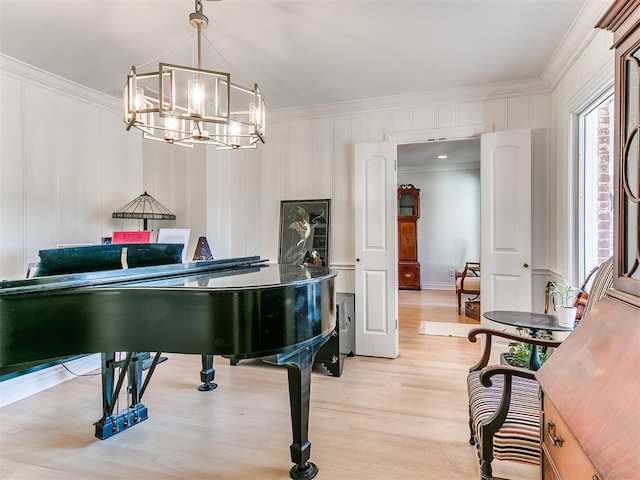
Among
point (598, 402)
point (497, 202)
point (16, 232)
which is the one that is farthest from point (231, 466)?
point (497, 202)

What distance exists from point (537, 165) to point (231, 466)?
11.0ft

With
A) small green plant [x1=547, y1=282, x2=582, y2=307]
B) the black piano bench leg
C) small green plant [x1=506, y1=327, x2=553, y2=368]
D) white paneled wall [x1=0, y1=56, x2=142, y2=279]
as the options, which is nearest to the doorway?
small green plant [x1=547, y1=282, x2=582, y2=307]

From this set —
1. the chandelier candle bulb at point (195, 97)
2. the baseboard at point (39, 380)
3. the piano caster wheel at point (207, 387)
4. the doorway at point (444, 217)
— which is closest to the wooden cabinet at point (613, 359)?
the chandelier candle bulb at point (195, 97)

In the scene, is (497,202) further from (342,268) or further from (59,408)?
(59,408)

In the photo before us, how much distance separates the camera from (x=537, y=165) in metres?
3.24

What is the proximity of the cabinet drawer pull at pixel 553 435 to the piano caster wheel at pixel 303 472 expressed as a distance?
3.86 feet

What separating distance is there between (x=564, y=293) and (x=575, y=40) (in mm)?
1678

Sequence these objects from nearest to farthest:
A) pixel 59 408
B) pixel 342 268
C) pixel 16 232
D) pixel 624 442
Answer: pixel 624 442
pixel 59 408
pixel 16 232
pixel 342 268

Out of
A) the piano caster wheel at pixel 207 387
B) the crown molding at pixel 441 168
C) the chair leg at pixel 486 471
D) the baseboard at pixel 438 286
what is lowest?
the piano caster wheel at pixel 207 387

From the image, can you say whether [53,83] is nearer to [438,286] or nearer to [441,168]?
[441,168]

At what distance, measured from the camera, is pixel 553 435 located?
1084mm

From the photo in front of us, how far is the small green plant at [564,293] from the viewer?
2307mm

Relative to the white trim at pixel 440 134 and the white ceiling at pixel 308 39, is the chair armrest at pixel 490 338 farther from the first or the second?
the white trim at pixel 440 134

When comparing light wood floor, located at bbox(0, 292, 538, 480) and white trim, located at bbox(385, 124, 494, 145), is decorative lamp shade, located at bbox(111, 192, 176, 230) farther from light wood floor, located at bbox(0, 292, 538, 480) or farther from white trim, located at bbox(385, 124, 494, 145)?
white trim, located at bbox(385, 124, 494, 145)
